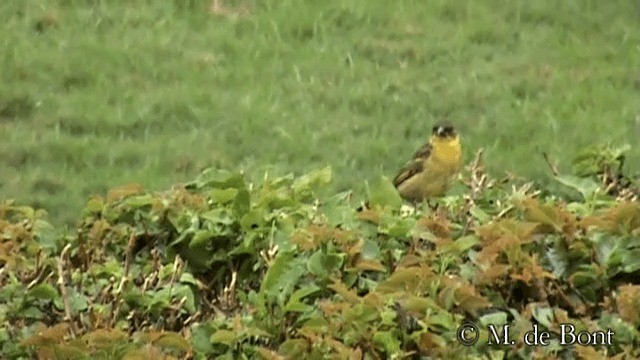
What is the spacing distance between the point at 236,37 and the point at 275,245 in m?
5.42

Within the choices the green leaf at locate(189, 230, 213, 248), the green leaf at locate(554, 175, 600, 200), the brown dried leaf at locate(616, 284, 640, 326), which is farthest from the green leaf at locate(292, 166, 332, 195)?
the brown dried leaf at locate(616, 284, 640, 326)

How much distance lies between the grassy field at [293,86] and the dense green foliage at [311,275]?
2795 mm

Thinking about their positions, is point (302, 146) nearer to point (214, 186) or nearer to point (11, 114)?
point (11, 114)

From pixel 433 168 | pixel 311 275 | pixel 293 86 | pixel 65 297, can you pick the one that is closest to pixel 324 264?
pixel 311 275

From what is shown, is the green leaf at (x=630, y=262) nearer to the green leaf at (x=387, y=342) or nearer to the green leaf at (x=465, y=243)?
the green leaf at (x=465, y=243)

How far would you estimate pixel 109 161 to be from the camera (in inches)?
264

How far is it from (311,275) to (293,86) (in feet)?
15.9

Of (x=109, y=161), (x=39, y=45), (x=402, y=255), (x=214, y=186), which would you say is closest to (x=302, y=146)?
(x=109, y=161)

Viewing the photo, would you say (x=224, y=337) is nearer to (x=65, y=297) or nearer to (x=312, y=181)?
(x=65, y=297)

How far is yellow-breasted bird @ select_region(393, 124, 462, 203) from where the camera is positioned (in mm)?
5371

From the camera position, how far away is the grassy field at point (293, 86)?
267 inches

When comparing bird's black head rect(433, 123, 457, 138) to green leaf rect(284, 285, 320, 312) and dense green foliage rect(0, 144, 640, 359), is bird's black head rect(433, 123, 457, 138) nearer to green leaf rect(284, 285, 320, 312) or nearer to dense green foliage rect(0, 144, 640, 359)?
dense green foliage rect(0, 144, 640, 359)

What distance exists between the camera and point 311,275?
292cm

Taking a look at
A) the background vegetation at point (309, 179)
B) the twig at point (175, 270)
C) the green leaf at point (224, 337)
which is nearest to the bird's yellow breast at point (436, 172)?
the background vegetation at point (309, 179)
